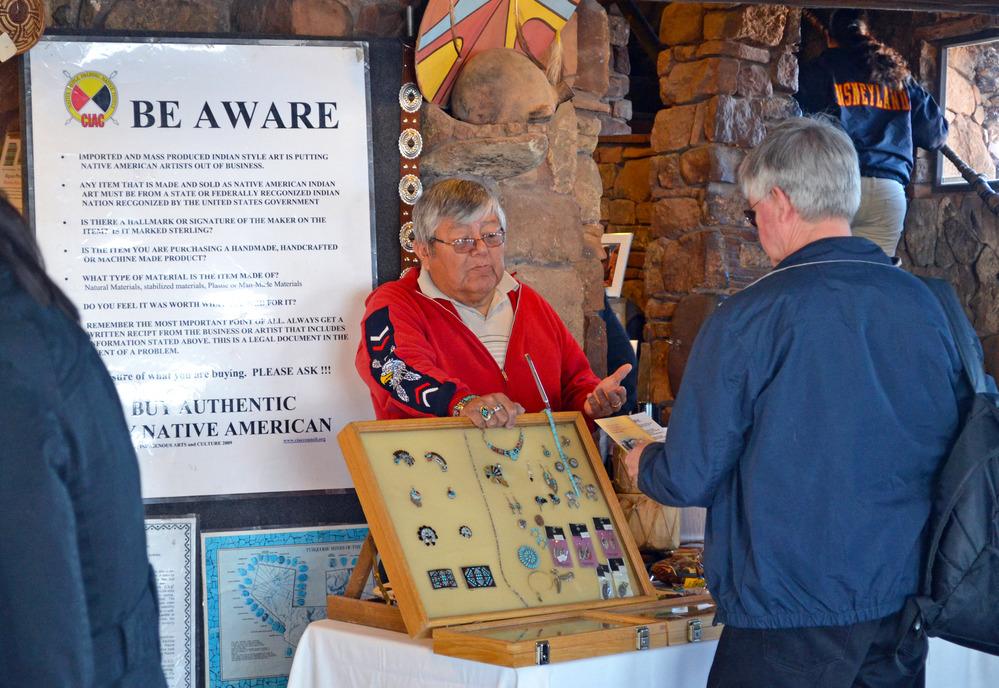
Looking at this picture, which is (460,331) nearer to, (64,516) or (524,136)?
(524,136)

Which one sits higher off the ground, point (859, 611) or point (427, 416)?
point (427, 416)

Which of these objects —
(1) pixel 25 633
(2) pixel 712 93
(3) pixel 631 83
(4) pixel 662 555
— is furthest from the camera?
(3) pixel 631 83

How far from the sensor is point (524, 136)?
315 cm

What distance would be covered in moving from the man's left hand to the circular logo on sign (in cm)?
144

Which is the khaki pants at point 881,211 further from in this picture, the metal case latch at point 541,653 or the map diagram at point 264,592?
the metal case latch at point 541,653

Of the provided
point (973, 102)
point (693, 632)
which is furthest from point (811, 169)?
point (973, 102)

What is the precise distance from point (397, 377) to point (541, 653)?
800 millimetres

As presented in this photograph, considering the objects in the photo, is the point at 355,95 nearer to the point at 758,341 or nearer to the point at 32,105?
the point at 32,105

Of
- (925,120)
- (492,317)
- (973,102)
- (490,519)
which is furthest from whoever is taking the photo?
(973,102)

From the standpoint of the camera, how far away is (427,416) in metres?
2.62

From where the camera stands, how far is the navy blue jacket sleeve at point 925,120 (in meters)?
5.75

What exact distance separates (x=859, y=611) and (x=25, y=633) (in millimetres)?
1330

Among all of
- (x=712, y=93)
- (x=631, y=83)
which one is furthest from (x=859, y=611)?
(x=631, y=83)

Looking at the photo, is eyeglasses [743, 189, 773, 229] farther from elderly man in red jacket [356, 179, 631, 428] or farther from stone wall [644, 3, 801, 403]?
stone wall [644, 3, 801, 403]
